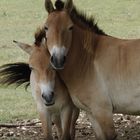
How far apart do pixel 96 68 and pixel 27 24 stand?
13.1 meters

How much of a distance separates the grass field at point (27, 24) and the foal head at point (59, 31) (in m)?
3.25

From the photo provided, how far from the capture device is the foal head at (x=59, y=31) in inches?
216

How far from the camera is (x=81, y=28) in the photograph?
20.4ft

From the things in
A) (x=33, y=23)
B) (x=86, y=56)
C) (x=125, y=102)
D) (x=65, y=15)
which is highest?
(x=65, y=15)

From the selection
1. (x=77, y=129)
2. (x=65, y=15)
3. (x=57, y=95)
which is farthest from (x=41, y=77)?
(x=77, y=129)

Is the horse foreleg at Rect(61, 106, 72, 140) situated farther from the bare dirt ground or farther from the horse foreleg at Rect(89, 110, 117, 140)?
the bare dirt ground

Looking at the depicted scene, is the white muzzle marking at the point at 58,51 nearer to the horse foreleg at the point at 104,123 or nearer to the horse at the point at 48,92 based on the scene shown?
the horse at the point at 48,92

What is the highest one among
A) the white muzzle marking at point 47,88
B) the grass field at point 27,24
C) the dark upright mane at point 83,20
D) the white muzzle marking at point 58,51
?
the dark upright mane at point 83,20

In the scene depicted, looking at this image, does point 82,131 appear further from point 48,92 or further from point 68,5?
point 68,5

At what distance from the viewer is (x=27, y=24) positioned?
742 inches

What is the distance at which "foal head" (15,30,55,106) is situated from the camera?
19.0ft

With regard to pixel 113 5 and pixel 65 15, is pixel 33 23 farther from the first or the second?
pixel 65 15

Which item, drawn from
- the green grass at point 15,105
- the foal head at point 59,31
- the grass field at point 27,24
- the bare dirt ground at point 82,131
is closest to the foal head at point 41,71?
the foal head at point 59,31

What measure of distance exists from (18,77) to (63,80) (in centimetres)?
97
